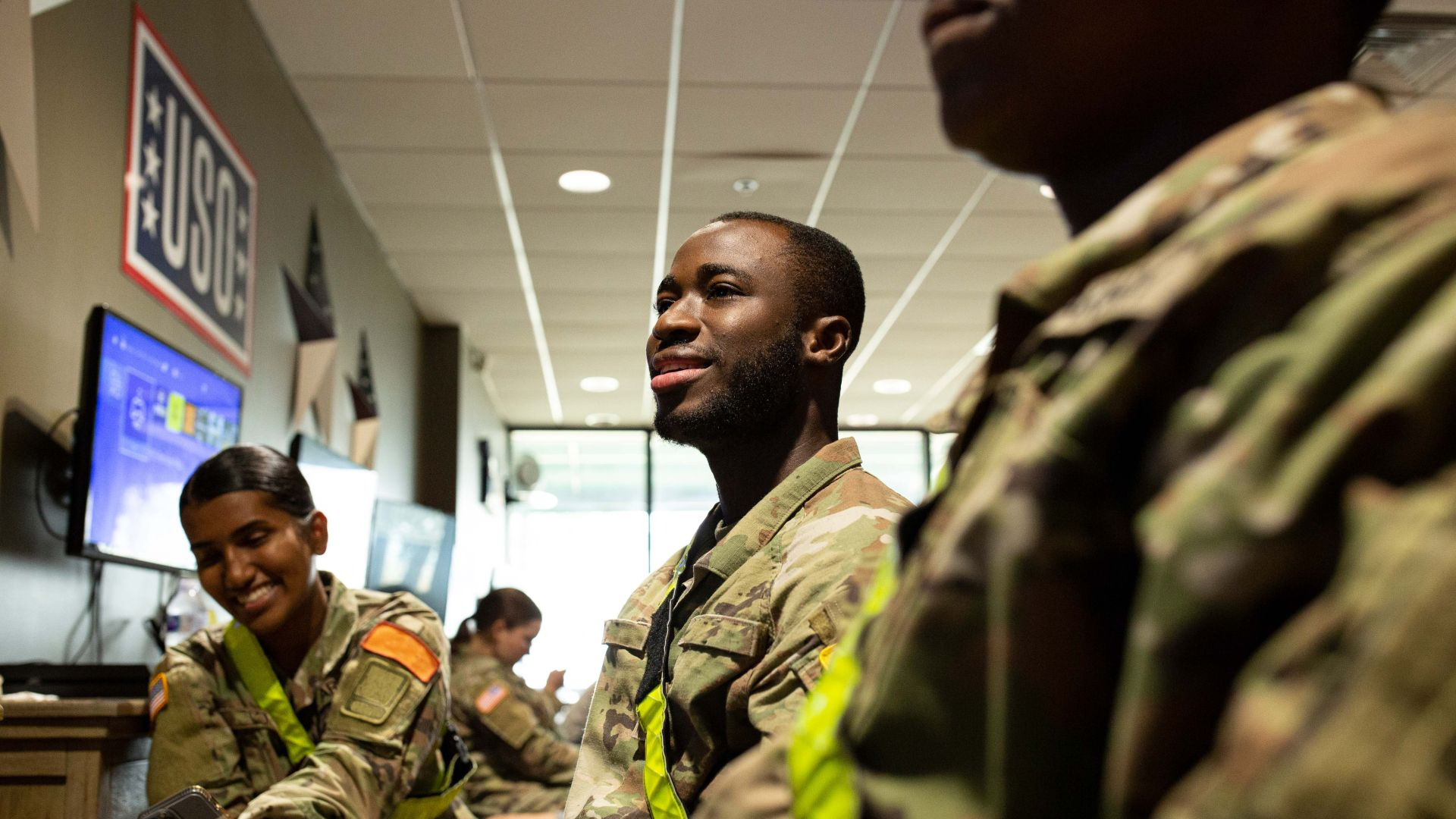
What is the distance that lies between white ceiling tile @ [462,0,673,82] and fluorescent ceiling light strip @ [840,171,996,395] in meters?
1.30

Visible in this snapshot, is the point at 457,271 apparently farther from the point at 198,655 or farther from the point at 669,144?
the point at 198,655

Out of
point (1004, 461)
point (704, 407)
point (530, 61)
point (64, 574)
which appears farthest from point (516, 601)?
point (1004, 461)

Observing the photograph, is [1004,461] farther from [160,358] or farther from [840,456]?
[160,358]

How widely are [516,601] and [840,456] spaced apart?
359cm

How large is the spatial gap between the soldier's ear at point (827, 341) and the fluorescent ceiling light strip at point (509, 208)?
7.55ft

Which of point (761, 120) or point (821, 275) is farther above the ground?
point (761, 120)

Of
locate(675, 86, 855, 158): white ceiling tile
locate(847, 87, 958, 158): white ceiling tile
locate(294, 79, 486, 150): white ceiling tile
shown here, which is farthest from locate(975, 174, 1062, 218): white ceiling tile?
locate(294, 79, 486, 150): white ceiling tile

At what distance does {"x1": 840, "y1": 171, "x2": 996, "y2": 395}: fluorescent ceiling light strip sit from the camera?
201 inches

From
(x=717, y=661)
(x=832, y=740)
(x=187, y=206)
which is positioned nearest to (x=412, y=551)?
(x=187, y=206)

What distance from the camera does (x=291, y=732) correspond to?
77.7 inches

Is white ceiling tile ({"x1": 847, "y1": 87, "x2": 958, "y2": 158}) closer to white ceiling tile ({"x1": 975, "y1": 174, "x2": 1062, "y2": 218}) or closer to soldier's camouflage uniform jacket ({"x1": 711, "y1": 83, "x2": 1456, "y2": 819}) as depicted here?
white ceiling tile ({"x1": 975, "y1": 174, "x2": 1062, "y2": 218})

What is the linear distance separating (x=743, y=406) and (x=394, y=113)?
10.1 feet

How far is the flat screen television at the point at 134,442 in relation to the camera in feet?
7.34

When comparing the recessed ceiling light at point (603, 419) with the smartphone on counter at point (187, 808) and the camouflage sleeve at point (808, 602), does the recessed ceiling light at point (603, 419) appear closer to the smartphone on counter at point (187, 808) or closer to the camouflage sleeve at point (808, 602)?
the smartphone on counter at point (187, 808)
